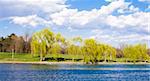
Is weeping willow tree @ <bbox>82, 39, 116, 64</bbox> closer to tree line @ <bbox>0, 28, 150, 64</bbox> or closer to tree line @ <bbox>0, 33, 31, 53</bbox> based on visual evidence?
tree line @ <bbox>0, 28, 150, 64</bbox>

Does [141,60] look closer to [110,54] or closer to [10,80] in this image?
[110,54]

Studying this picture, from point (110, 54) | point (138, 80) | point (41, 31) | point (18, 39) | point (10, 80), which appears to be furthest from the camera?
point (18, 39)

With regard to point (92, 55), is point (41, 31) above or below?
above

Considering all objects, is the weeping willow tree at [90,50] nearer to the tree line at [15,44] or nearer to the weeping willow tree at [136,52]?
the weeping willow tree at [136,52]

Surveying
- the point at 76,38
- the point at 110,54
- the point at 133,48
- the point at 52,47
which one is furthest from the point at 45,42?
the point at 133,48

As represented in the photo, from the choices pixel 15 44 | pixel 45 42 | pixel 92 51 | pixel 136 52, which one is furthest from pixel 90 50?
Result: pixel 15 44

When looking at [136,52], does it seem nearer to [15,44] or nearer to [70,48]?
[70,48]

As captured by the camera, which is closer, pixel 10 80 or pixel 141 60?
pixel 10 80

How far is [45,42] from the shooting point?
103625 millimetres

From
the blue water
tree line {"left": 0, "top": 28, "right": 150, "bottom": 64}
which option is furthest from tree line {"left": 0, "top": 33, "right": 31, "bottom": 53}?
the blue water

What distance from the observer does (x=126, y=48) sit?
136625 millimetres

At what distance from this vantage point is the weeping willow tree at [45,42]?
10288 cm

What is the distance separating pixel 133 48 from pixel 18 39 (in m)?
47.3

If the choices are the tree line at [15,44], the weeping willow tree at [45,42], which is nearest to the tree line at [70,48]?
the weeping willow tree at [45,42]
